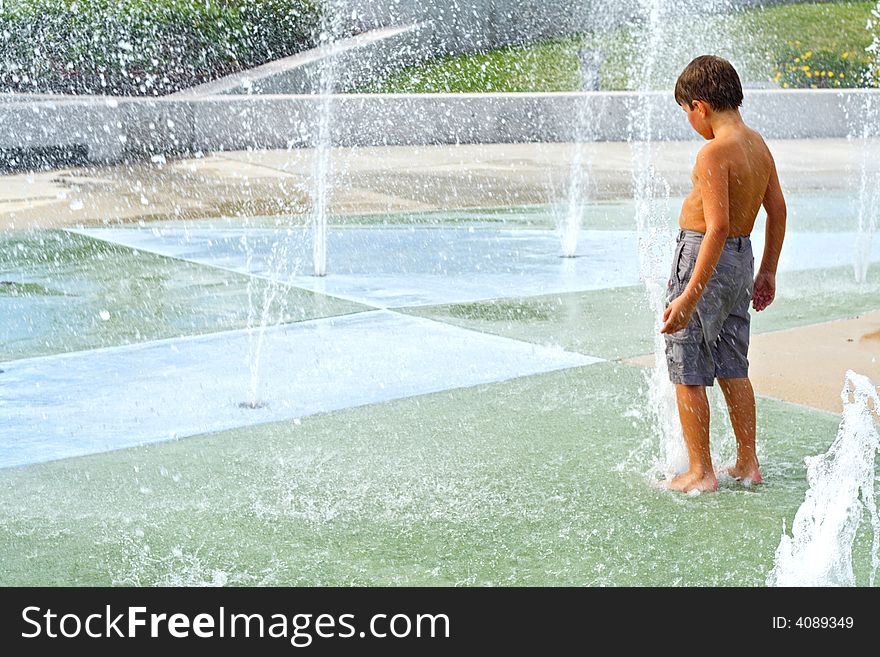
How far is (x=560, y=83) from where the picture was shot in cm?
1753

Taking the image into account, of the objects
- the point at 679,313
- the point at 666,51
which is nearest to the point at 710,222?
the point at 679,313

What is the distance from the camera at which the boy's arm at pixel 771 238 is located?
12.7 ft

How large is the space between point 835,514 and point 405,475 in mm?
1397

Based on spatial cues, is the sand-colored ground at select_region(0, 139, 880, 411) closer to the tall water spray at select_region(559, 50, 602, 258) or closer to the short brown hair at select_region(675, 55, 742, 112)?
the tall water spray at select_region(559, 50, 602, 258)

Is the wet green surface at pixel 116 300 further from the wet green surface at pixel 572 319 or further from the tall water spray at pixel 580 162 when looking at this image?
the tall water spray at pixel 580 162

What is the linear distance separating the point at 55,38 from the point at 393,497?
13.4 metres

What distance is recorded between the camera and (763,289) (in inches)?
160

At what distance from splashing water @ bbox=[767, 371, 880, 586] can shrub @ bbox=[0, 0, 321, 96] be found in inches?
498

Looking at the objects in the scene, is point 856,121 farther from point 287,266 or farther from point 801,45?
point 287,266

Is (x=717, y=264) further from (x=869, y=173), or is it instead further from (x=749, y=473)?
(x=869, y=173)

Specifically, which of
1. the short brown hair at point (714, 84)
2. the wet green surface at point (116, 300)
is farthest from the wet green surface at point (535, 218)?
the short brown hair at point (714, 84)

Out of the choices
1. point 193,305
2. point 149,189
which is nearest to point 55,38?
point 149,189

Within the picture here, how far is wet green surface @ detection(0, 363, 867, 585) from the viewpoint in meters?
3.38

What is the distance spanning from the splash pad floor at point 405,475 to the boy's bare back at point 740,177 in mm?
884
